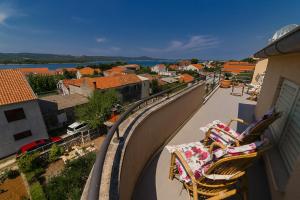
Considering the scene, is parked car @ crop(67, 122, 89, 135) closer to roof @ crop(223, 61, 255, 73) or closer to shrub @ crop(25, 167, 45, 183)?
shrub @ crop(25, 167, 45, 183)

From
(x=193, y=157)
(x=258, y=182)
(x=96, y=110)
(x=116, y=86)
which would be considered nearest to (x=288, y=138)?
(x=258, y=182)

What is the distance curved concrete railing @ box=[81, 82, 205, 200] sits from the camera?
4.16ft

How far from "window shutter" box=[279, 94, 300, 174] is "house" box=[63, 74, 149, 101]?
19832 millimetres

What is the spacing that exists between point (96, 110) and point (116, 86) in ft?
23.4

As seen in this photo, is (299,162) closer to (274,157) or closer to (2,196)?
(274,157)

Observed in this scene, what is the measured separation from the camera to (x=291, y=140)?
188 cm

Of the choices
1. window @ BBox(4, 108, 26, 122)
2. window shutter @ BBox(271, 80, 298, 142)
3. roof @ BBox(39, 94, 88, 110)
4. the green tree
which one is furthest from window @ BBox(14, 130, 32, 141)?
the green tree

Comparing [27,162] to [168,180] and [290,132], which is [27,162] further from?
[290,132]

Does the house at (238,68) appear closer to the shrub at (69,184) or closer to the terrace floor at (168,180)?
the terrace floor at (168,180)

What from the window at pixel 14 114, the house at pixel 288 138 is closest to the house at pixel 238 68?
the house at pixel 288 138

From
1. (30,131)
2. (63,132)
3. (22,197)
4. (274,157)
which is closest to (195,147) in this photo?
(274,157)

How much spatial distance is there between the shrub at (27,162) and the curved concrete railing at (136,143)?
1108 centimetres

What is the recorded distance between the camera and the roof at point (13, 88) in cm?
1045

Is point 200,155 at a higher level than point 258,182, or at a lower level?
higher
